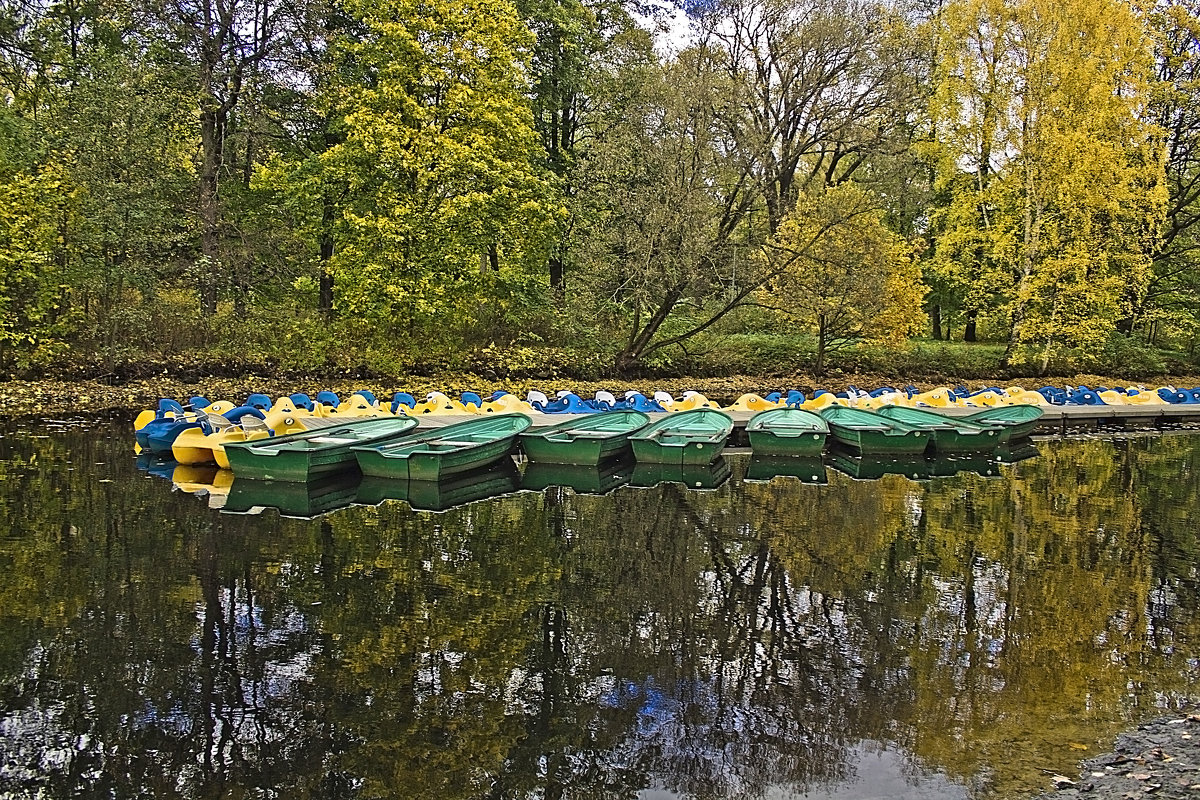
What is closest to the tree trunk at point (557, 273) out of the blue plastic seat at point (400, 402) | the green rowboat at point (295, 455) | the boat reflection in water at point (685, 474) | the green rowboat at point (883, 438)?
the blue plastic seat at point (400, 402)

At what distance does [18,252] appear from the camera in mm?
20531

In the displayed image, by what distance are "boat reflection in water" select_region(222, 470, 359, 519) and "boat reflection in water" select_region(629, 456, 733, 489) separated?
4390mm

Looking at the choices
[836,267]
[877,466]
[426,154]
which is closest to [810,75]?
[836,267]

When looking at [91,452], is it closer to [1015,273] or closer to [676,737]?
[676,737]

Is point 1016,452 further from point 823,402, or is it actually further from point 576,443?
point 576,443

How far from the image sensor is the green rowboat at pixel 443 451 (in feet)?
43.1

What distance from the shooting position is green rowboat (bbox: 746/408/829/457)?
1705 cm

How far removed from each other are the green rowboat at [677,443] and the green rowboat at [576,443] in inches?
14.3

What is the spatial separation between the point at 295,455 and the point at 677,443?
628cm

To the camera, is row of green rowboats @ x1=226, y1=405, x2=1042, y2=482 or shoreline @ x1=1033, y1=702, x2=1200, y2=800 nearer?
shoreline @ x1=1033, y1=702, x2=1200, y2=800

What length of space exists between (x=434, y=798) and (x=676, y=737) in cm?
154

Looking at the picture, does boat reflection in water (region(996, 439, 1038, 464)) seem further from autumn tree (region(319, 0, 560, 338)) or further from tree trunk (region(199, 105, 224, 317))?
tree trunk (region(199, 105, 224, 317))

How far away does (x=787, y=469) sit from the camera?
51.4 ft

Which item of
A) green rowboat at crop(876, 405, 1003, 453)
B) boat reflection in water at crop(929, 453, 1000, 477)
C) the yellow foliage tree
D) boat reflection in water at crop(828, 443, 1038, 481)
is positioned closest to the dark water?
boat reflection in water at crop(828, 443, 1038, 481)
